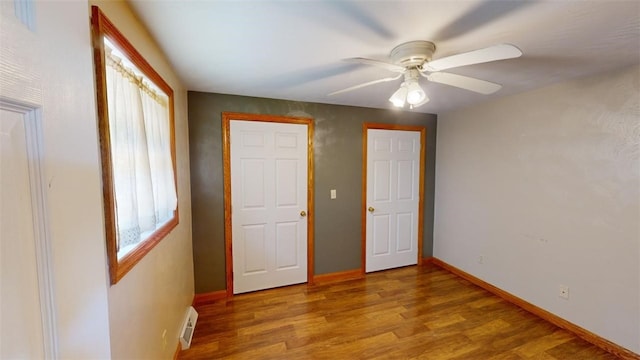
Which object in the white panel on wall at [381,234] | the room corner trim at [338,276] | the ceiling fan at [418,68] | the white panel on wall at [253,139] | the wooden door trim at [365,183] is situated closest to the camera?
the ceiling fan at [418,68]

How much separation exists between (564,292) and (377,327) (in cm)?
171

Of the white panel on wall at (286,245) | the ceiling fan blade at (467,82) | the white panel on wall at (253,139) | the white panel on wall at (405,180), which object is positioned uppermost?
the ceiling fan blade at (467,82)

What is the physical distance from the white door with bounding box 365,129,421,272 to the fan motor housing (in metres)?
1.67

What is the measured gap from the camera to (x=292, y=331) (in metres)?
2.20

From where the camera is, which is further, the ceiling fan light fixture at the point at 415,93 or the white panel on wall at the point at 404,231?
the white panel on wall at the point at 404,231

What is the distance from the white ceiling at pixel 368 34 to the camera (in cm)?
121

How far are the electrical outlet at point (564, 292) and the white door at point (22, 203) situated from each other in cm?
328

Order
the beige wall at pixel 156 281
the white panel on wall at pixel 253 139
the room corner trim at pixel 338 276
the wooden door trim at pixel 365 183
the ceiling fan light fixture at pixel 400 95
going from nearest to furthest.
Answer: the beige wall at pixel 156 281 → the ceiling fan light fixture at pixel 400 95 → the white panel on wall at pixel 253 139 → the room corner trim at pixel 338 276 → the wooden door trim at pixel 365 183

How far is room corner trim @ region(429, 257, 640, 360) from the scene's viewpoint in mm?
1921

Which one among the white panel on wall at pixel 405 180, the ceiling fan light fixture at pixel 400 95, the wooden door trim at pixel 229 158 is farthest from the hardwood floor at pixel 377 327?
the ceiling fan light fixture at pixel 400 95

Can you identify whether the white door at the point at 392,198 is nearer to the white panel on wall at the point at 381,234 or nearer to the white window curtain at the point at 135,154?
the white panel on wall at the point at 381,234

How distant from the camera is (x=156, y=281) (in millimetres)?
1521

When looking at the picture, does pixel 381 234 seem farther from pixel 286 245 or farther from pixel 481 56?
pixel 481 56

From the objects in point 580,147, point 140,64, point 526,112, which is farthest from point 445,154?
point 140,64
